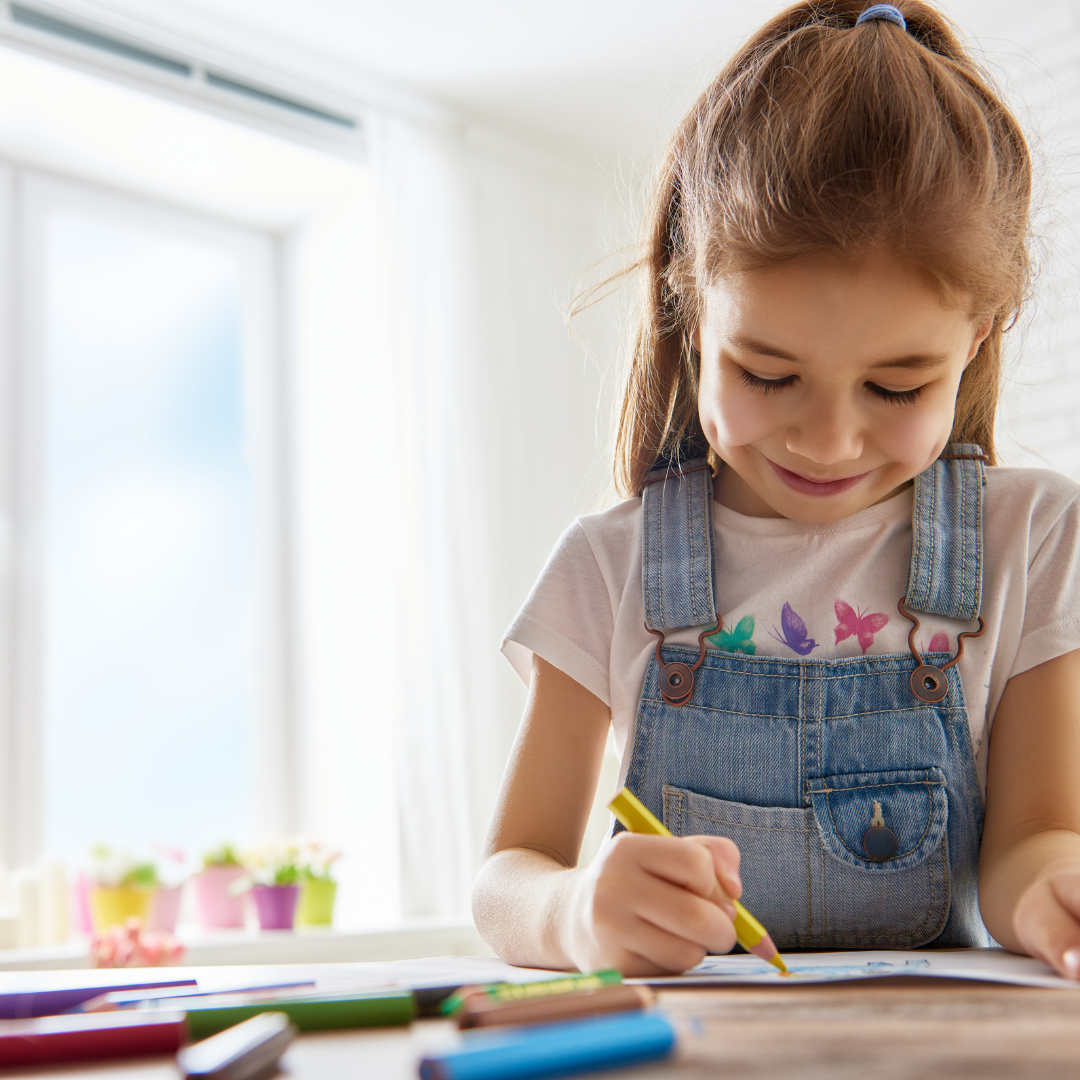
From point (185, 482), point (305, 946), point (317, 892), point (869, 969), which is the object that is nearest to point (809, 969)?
point (869, 969)

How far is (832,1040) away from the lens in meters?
0.28

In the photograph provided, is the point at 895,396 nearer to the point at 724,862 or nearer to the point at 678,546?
the point at 678,546

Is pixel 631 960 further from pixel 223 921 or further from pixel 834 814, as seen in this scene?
pixel 223 921

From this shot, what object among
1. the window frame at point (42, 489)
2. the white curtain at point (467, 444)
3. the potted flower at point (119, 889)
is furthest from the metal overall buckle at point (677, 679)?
the window frame at point (42, 489)

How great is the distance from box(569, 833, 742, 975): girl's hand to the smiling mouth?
0.94 ft

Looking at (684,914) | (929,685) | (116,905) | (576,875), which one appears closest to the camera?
(684,914)

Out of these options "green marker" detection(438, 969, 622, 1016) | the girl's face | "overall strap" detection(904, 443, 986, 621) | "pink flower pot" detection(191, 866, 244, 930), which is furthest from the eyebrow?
"pink flower pot" detection(191, 866, 244, 930)

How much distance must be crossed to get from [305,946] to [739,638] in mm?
1435

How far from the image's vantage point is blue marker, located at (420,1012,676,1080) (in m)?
0.24

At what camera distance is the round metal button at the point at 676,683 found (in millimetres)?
689

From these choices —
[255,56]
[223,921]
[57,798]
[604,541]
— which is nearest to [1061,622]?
[604,541]

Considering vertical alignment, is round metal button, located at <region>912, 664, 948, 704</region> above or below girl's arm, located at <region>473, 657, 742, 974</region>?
above

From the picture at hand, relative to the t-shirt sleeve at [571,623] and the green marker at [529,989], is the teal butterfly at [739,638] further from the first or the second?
the green marker at [529,989]

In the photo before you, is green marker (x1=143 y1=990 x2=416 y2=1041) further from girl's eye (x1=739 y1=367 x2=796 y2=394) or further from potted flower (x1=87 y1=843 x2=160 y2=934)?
potted flower (x1=87 y1=843 x2=160 y2=934)
